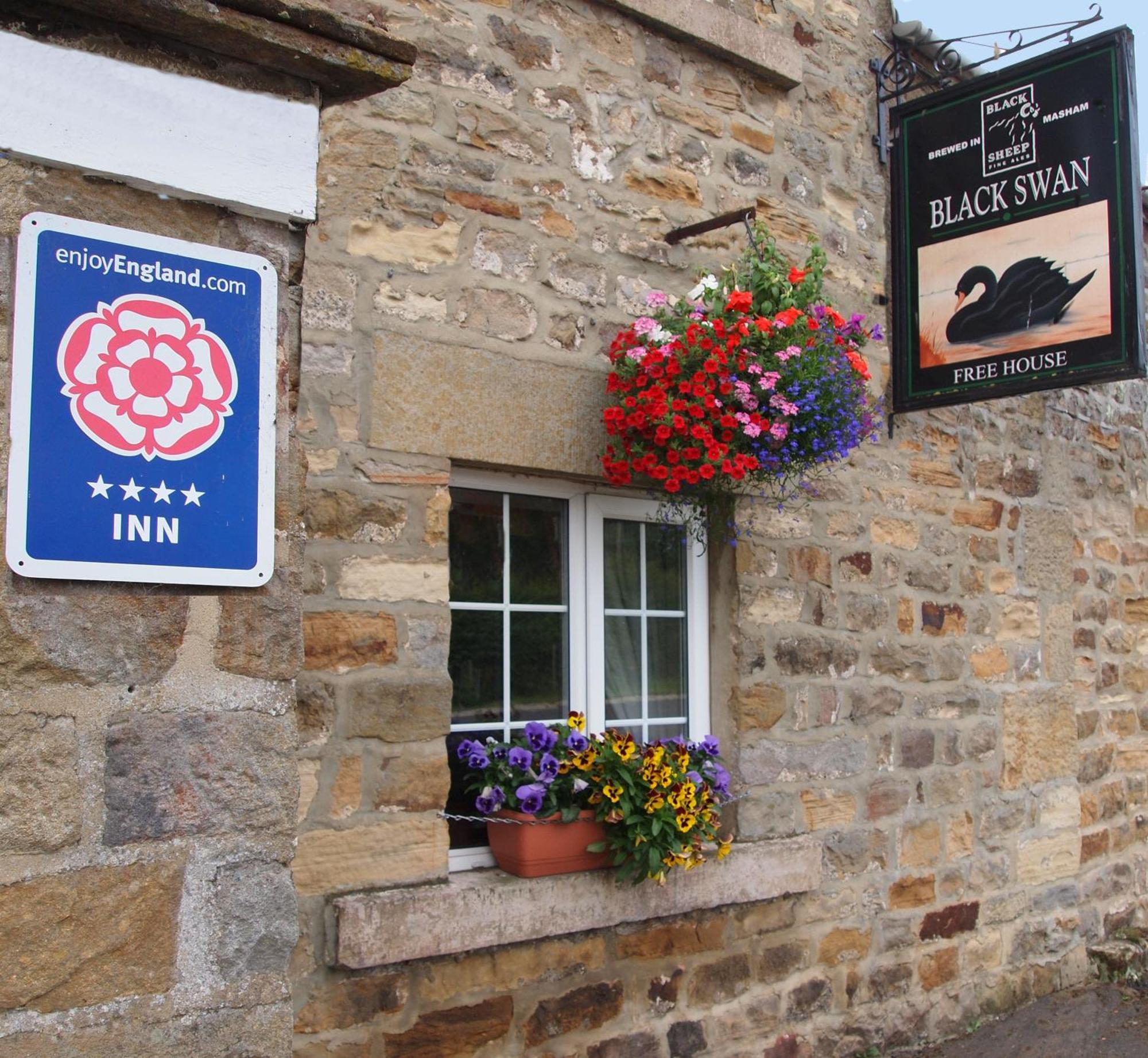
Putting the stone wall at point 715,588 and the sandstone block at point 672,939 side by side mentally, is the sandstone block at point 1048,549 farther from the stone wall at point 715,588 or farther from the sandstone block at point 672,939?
the sandstone block at point 672,939

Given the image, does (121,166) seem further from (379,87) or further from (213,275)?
(379,87)

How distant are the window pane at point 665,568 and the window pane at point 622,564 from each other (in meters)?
0.05

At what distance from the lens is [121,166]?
6.44 feet

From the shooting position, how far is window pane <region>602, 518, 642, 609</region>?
4367 mm

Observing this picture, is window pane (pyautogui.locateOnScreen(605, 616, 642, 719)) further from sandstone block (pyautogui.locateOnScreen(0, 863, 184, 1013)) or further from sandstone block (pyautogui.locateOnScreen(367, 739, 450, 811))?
sandstone block (pyautogui.locateOnScreen(0, 863, 184, 1013))

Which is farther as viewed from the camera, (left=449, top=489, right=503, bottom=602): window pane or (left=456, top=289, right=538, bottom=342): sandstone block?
(left=449, top=489, right=503, bottom=602): window pane

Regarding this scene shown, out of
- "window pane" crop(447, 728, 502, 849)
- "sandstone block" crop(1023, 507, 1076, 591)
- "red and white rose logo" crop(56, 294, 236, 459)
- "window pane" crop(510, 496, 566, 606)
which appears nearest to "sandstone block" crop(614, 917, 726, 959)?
"window pane" crop(447, 728, 502, 849)

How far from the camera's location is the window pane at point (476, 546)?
13.1 ft

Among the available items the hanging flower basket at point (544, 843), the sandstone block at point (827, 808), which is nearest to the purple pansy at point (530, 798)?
the hanging flower basket at point (544, 843)

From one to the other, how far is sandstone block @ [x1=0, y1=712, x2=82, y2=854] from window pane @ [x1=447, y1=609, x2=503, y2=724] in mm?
2109

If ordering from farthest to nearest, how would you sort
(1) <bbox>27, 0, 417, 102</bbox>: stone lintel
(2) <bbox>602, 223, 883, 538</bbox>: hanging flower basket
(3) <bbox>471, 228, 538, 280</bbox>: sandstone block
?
(3) <bbox>471, 228, 538, 280</bbox>: sandstone block → (2) <bbox>602, 223, 883, 538</bbox>: hanging flower basket → (1) <bbox>27, 0, 417, 102</bbox>: stone lintel

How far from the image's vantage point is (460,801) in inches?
155

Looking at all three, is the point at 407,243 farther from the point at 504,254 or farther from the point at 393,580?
the point at 393,580

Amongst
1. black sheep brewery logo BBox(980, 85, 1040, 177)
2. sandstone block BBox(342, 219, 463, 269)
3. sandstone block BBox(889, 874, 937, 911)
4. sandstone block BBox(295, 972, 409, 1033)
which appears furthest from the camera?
sandstone block BBox(889, 874, 937, 911)
